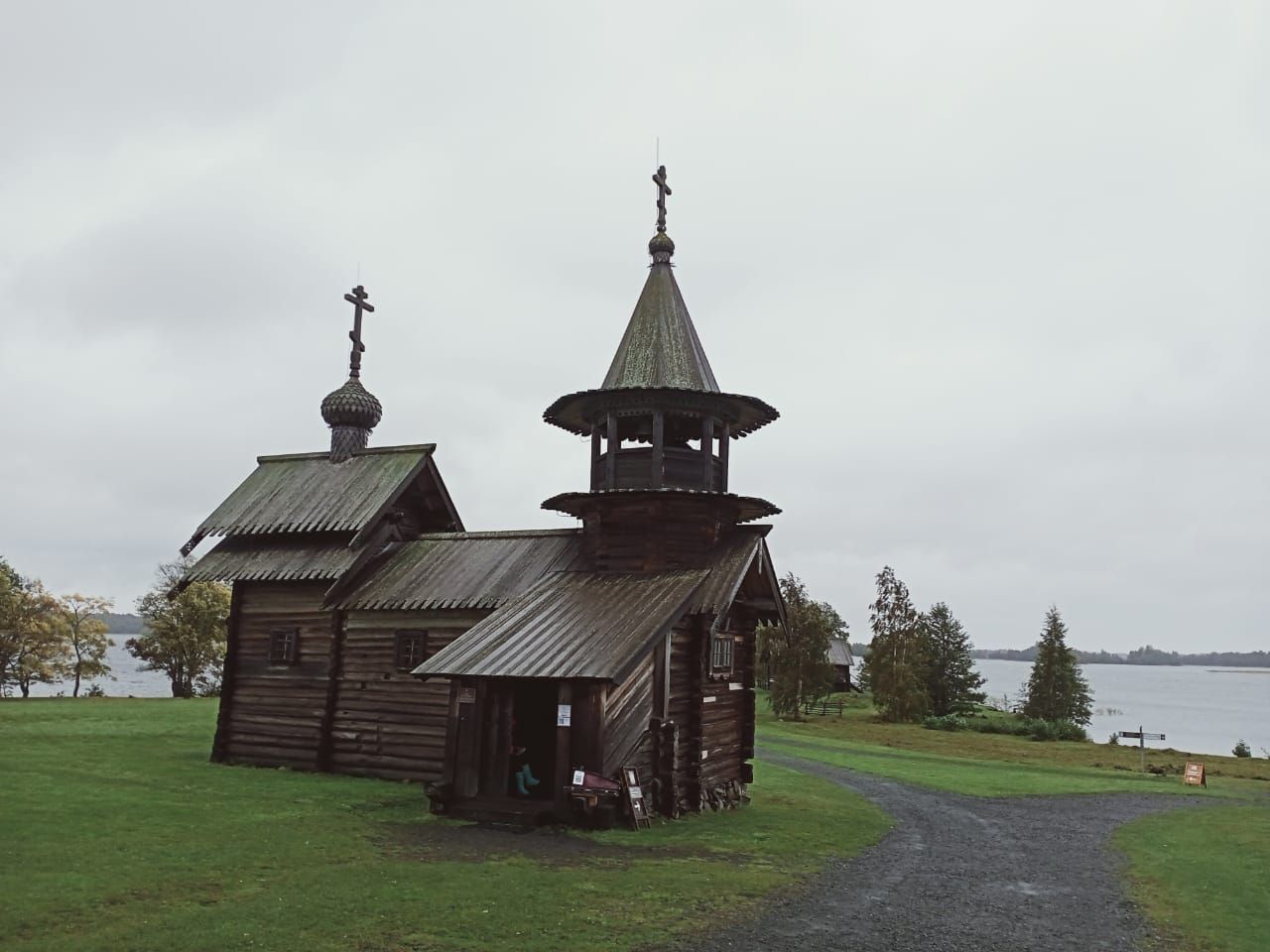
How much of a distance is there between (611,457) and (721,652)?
553cm

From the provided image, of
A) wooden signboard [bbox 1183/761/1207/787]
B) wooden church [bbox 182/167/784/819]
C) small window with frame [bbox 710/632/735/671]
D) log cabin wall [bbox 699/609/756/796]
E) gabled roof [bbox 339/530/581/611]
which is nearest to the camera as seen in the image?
wooden church [bbox 182/167/784/819]

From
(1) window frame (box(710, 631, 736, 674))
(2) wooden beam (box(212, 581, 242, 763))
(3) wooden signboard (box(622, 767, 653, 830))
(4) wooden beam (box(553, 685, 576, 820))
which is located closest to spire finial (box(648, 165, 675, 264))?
(1) window frame (box(710, 631, 736, 674))

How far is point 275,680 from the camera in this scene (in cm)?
2734

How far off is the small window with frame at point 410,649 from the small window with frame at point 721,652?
7.80m

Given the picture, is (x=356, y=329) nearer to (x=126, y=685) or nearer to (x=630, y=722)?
(x=630, y=722)

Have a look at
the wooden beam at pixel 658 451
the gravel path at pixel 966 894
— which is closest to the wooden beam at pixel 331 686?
the wooden beam at pixel 658 451

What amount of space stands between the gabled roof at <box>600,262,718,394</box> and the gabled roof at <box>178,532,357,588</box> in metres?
9.68

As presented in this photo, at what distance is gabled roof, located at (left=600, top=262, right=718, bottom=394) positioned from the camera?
77.4ft

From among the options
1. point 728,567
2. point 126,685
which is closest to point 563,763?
point 728,567

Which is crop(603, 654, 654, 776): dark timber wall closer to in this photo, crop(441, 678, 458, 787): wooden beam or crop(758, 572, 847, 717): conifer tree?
crop(441, 678, 458, 787): wooden beam

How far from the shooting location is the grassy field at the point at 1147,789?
46.1ft

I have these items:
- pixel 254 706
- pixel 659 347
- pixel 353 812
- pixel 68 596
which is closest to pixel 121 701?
pixel 68 596

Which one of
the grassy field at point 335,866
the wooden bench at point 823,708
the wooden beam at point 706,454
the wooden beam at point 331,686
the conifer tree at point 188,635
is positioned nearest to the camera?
the grassy field at point 335,866

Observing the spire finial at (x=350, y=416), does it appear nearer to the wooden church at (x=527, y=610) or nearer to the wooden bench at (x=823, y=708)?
the wooden church at (x=527, y=610)
